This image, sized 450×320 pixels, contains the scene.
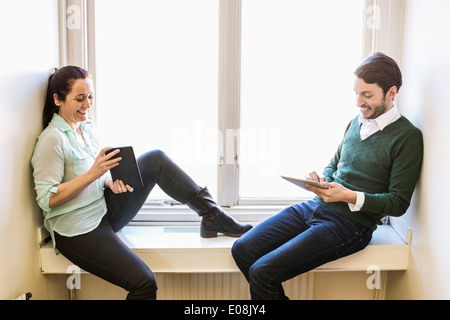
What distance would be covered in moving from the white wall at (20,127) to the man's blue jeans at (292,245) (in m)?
0.80

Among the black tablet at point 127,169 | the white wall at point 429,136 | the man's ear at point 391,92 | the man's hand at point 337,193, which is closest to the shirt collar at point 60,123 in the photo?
the black tablet at point 127,169

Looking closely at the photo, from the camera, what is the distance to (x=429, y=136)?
63.1 inches

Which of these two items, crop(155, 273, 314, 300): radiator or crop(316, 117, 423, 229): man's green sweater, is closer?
crop(316, 117, 423, 229): man's green sweater

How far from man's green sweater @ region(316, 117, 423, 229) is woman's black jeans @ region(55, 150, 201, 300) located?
0.74m

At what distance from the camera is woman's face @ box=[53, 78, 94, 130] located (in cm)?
168

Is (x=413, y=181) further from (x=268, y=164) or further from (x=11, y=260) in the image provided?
(x=11, y=260)

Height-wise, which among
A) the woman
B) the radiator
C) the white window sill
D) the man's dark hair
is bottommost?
the radiator

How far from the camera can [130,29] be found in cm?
197

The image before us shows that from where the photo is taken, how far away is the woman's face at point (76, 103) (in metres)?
1.68

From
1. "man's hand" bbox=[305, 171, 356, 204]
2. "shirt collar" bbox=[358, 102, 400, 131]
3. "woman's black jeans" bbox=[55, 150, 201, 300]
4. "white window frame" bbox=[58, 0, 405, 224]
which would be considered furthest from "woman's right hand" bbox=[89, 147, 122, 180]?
"shirt collar" bbox=[358, 102, 400, 131]

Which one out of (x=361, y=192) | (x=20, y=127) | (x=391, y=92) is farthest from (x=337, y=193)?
(x=20, y=127)

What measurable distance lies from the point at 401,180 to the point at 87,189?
116cm

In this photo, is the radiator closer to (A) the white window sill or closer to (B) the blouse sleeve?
(A) the white window sill
